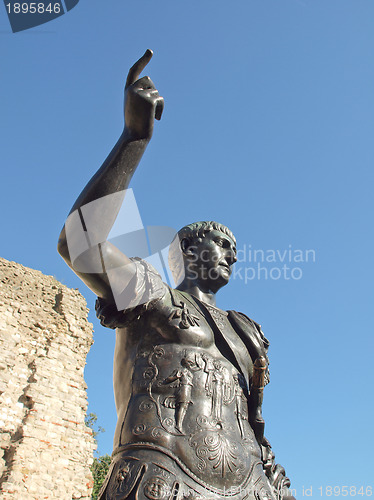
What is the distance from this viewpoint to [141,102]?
72.4 inches

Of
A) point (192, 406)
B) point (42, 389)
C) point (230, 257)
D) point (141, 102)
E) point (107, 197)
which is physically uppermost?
point (42, 389)

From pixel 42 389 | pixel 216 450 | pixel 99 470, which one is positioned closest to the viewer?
pixel 216 450

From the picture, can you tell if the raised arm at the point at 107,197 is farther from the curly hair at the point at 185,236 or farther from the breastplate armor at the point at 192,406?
the curly hair at the point at 185,236

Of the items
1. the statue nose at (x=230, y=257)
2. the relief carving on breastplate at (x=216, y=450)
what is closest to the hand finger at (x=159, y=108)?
the statue nose at (x=230, y=257)

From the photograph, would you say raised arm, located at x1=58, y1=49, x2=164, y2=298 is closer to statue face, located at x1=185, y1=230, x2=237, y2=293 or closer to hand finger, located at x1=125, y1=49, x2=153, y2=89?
hand finger, located at x1=125, y1=49, x2=153, y2=89

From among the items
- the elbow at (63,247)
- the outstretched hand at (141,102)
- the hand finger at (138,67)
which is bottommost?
the elbow at (63,247)

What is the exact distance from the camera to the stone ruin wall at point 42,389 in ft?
29.7

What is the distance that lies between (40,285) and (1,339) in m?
2.11

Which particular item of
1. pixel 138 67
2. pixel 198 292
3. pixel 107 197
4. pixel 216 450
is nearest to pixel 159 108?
pixel 138 67

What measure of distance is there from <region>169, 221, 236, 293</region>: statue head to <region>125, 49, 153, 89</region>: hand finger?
0.99m

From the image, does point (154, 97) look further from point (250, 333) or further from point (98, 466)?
point (98, 466)

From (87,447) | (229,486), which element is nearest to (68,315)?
(87,447)

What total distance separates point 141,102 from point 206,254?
3.28ft

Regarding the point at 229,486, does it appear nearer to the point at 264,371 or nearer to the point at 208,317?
the point at 264,371
